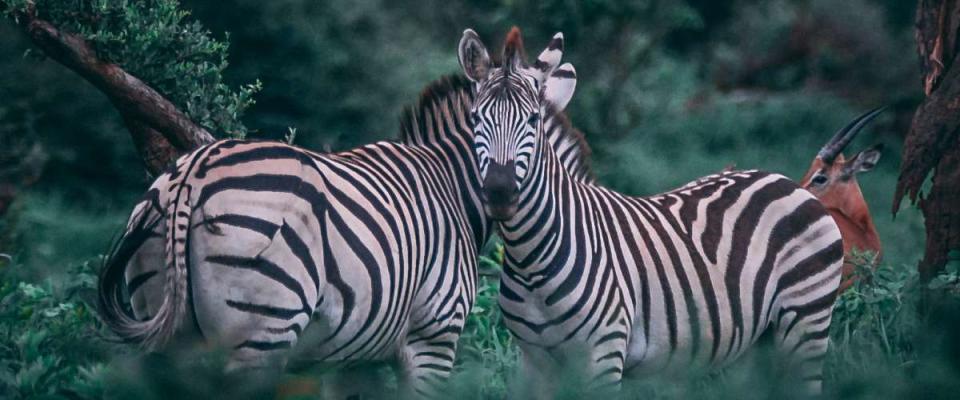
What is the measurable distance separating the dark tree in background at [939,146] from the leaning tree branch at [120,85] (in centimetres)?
367

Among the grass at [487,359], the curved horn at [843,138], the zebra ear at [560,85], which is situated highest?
the curved horn at [843,138]

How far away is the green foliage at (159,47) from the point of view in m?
6.90

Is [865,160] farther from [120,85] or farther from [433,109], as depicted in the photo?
[120,85]

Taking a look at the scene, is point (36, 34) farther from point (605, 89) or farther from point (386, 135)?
point (605, 89)

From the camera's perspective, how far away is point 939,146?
20.9 feet

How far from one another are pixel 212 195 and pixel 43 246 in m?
5.99

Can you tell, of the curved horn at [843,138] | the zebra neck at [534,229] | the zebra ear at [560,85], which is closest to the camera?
the zebra neck at [534,229]

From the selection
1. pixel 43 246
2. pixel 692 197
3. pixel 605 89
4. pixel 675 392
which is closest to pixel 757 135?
pixel 605 89

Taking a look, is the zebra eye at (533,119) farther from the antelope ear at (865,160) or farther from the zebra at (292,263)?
the antelope ear at (865,160)

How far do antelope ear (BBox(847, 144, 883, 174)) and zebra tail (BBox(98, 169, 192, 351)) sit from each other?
19.6 ft

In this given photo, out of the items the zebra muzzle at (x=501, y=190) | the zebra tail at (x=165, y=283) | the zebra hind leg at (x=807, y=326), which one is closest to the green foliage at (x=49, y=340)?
the zebra tail at (x=165, y=283)

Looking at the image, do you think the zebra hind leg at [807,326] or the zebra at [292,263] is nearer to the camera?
the zebra at [292,263]

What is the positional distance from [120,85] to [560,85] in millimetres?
2459

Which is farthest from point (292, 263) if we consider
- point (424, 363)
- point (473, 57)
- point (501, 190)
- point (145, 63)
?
point (145, 63)
